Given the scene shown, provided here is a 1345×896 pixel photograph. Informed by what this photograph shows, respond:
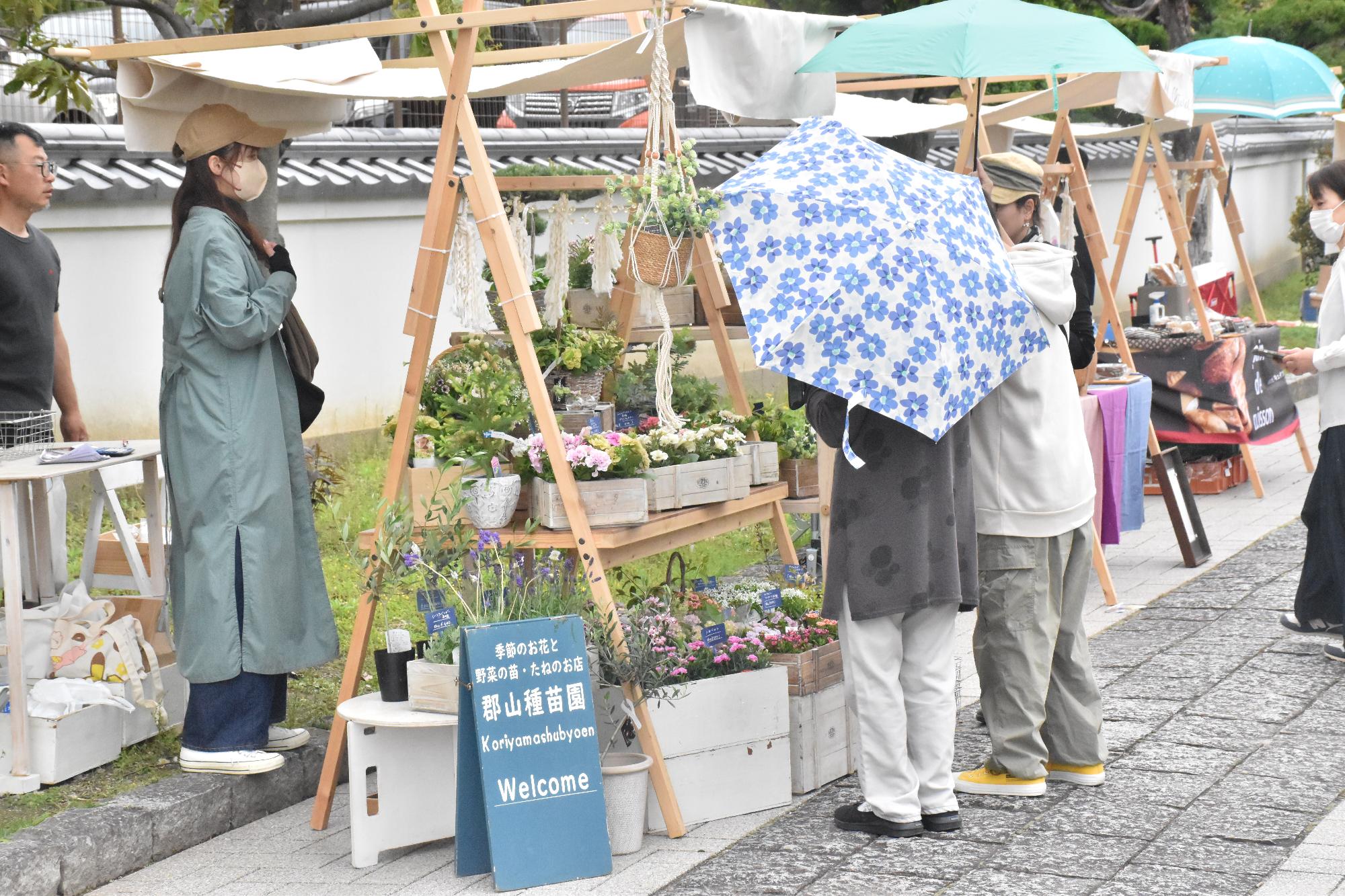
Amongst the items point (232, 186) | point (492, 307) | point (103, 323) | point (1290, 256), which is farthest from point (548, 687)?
point (1290, 256)

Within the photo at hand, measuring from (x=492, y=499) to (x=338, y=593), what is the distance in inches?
119

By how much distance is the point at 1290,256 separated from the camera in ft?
82.5

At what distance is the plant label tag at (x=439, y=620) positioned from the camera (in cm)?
461

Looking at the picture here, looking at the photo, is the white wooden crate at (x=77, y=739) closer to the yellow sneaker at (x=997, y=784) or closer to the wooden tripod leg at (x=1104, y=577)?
the yellow sneaker at (x=997, y=784)

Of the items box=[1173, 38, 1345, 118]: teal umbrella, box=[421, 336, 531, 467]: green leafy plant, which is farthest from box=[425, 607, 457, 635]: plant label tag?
box=[1173, 38, 1345, 118]: teal umbrella

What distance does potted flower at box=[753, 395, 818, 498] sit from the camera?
5.87m

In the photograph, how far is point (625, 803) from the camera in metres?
4.57

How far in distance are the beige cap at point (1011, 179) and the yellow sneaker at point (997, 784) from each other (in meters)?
1.75

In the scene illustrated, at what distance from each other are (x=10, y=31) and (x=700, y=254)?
145 inches

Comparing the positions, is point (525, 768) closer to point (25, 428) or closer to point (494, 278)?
point (494, 278)

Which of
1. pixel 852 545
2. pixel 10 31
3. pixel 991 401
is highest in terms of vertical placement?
pixel 10 31

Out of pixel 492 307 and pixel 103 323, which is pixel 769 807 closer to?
pixel 492 307

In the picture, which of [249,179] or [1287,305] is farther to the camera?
[1287,305]

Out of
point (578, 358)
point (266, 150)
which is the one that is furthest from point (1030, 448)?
point (266, 150)
